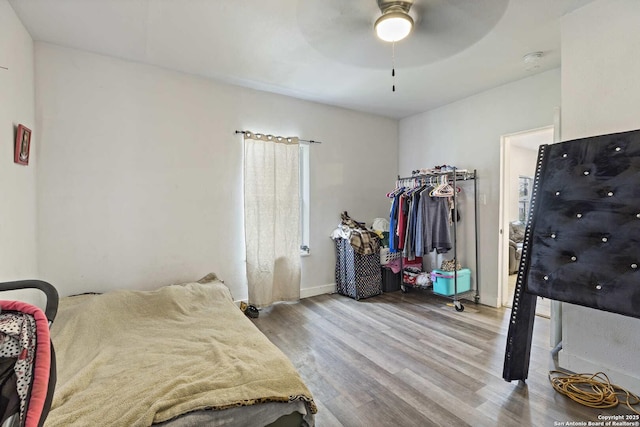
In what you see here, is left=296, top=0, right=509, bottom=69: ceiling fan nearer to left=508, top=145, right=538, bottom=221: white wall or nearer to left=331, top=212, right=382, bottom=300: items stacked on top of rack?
left=331, top=212, right=382, bottom=300: items stacked on top of rack

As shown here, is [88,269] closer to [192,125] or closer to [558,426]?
[192,125]

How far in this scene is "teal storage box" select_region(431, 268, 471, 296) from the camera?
364 centimetres

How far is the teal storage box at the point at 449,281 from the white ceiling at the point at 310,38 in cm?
222

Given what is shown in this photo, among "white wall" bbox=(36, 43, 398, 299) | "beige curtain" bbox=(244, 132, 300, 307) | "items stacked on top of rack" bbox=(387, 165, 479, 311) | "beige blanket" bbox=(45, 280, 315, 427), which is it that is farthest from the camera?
"items stacked on top of rack" bbox=(387, 165, 479, 311)

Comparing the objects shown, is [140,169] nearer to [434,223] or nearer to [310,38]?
[310,38]

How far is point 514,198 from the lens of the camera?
6301mm

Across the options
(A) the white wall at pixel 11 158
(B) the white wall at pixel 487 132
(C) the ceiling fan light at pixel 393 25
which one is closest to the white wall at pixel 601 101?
(B) the white wall at pixel 487 132

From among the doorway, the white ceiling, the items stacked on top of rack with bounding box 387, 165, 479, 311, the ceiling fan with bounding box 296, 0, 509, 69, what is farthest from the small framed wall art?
the doorway

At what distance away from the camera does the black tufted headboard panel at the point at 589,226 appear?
62.6 inches

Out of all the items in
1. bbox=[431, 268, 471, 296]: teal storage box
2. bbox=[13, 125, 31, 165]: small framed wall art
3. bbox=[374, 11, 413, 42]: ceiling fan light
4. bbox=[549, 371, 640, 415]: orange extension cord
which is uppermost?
bbox=[374, 11, 413, 42]: ceiling fan light

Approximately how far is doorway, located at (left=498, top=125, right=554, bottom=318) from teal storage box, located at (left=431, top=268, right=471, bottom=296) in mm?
358

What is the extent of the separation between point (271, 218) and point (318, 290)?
4.11ft

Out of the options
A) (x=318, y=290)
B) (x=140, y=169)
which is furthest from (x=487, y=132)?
(x=140, y=169)

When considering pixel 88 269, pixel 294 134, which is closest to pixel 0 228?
pixel 88 269
